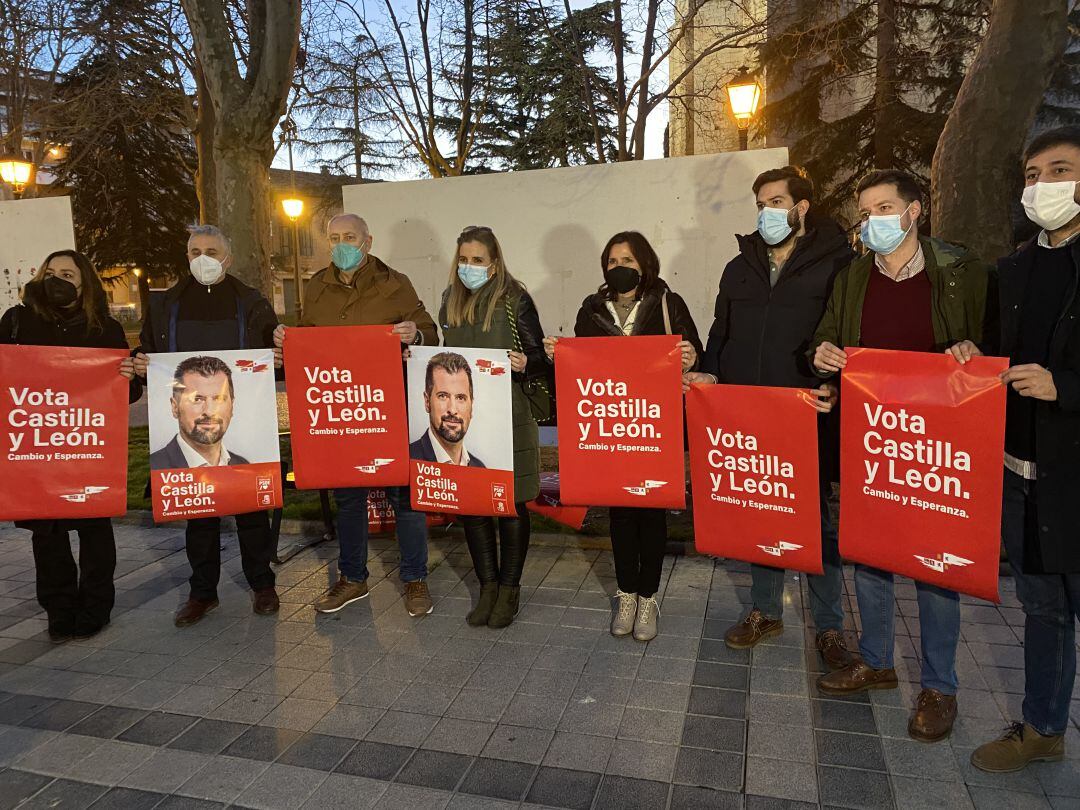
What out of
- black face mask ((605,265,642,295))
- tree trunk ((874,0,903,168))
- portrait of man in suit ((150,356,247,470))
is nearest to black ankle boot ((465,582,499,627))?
portrait of man in suit ((150,356,247,470))

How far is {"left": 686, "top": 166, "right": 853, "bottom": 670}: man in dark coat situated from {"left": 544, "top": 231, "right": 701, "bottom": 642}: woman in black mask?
0.21 m

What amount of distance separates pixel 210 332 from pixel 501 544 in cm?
197

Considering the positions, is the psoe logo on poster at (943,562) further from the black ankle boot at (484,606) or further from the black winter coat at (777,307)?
the black ankle boot at (484,606)

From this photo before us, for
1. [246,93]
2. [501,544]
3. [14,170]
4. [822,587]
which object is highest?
[14,170]

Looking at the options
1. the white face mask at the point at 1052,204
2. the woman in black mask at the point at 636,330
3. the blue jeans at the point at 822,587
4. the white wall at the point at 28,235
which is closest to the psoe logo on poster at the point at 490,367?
the woman in black mask at the point at 636,330

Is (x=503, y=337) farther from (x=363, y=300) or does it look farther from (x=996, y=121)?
(x=996, y=121)

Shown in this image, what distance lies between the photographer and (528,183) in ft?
22.3

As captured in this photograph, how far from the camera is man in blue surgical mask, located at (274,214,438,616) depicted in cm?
423

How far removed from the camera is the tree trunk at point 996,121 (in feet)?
21.2

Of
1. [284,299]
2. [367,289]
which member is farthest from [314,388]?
[284,299]

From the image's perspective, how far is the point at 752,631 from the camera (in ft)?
12.8

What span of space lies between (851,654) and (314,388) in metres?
3.05

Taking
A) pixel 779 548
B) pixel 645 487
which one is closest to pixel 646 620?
pixel 645 487

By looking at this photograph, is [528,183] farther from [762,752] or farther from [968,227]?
[762,752]
